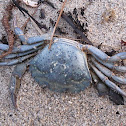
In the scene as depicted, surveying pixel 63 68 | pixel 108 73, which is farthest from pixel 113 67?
pixel 63 68

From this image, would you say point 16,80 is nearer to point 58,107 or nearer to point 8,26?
point 58,107

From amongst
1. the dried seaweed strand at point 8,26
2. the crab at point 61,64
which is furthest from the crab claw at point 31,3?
the crab at point 61,64

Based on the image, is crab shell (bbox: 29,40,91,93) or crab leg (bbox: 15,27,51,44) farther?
crab leg (bbox: 15,27,51,44)

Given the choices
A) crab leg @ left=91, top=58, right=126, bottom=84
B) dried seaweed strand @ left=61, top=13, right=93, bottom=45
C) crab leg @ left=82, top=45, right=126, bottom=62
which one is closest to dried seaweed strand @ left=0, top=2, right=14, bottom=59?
dried seaweed strand @ left=61, top=13, right=93, bottom=45

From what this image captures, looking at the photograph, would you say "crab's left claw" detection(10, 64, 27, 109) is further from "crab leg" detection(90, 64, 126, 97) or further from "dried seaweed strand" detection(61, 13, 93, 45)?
"crab leg" detection(90, 64, 126, 97)

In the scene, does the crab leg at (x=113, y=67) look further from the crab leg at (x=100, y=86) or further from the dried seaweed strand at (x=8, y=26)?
the dried seaweed strand at (x=8, y=26)

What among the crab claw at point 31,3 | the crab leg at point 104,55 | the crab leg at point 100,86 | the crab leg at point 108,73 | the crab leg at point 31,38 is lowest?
the crab leg at point 100,86

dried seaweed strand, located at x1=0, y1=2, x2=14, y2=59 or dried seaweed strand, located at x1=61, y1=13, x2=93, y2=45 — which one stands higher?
dried seaweed strand, located at x1=61, y1=13, x2=93, y2=45
